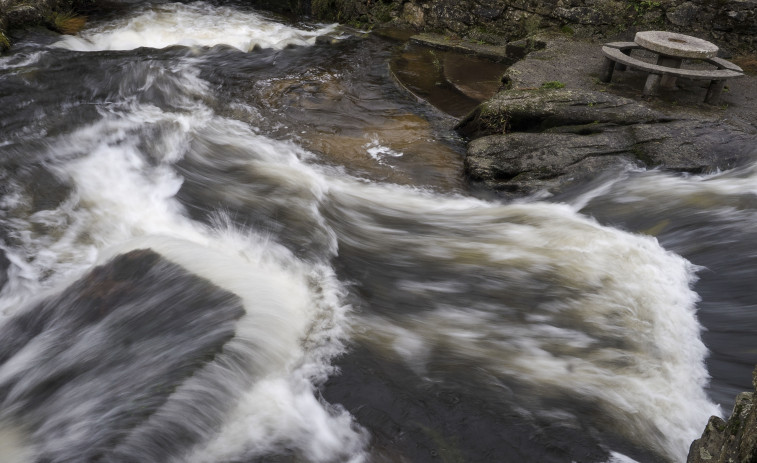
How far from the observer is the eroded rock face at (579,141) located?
5910mm

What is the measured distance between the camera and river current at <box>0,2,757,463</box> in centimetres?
314

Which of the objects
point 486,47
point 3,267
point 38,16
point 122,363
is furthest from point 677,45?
point 38,16

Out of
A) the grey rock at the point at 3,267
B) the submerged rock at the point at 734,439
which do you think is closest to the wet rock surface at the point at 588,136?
the submerged rock at the point at 734,439

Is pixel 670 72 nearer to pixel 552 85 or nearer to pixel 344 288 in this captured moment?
pixel 552 85

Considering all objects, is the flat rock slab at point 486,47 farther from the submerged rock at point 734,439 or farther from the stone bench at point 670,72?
A: the submerged rock at point 734,439

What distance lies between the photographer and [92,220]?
4773 mm

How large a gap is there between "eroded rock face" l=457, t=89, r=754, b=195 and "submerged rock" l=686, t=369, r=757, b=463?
3.57 metres

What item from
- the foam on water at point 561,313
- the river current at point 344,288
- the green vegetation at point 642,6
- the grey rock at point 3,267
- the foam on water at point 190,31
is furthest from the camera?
the foam on water at point 190,31

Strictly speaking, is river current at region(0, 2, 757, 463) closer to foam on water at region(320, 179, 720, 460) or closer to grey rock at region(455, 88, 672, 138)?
foam on water at region(320, 179, 720, 460)

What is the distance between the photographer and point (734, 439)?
2258 millimetres

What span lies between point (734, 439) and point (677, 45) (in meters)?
5.90

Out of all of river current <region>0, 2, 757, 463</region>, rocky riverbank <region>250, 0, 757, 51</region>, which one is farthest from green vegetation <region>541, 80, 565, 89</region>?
rocky riverbank <region>250, 0, 757, 51</region>

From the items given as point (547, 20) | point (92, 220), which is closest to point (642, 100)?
point (547, 20)

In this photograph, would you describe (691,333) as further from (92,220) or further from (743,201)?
(92,220)
